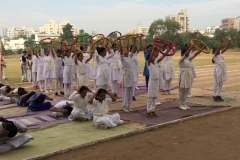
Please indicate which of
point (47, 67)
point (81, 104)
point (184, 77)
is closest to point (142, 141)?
point (81, 104)

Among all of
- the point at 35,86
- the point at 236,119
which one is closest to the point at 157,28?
the point at 35,86

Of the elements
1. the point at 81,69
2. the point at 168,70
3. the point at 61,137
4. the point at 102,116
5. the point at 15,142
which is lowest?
the point at 61,137

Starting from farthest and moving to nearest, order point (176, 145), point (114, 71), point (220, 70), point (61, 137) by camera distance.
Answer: point (114, 71), point (220, 70), point (61, 137), point (176, 145)

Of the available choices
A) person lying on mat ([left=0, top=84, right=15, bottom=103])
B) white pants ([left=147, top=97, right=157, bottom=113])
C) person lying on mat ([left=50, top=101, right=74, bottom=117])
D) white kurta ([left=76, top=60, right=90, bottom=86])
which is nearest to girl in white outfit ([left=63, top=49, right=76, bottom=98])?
white kurta ([left=76, top=60, right=90, bottom=86])

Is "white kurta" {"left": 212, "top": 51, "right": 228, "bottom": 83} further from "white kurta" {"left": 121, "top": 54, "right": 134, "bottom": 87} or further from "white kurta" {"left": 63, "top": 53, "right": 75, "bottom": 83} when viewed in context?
"white kurta" {"left": 63, "top": 53, "right": 75, "bottom": 83}

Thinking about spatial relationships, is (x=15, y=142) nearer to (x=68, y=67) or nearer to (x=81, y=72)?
(x=81, y=72)

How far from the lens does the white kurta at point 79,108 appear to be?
23.2 ft

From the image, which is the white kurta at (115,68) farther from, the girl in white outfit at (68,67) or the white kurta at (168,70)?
the white kurta at (168,70)

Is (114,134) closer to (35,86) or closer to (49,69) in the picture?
(49,69)

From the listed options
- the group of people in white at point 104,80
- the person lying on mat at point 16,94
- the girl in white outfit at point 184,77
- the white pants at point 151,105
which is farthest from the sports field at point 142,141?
the person lying on mat at point 16,94

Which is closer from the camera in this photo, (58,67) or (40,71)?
(58,67)

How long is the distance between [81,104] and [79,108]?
0.36 ft

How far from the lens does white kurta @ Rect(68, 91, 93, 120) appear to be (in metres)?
7.07

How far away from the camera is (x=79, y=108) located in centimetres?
721
